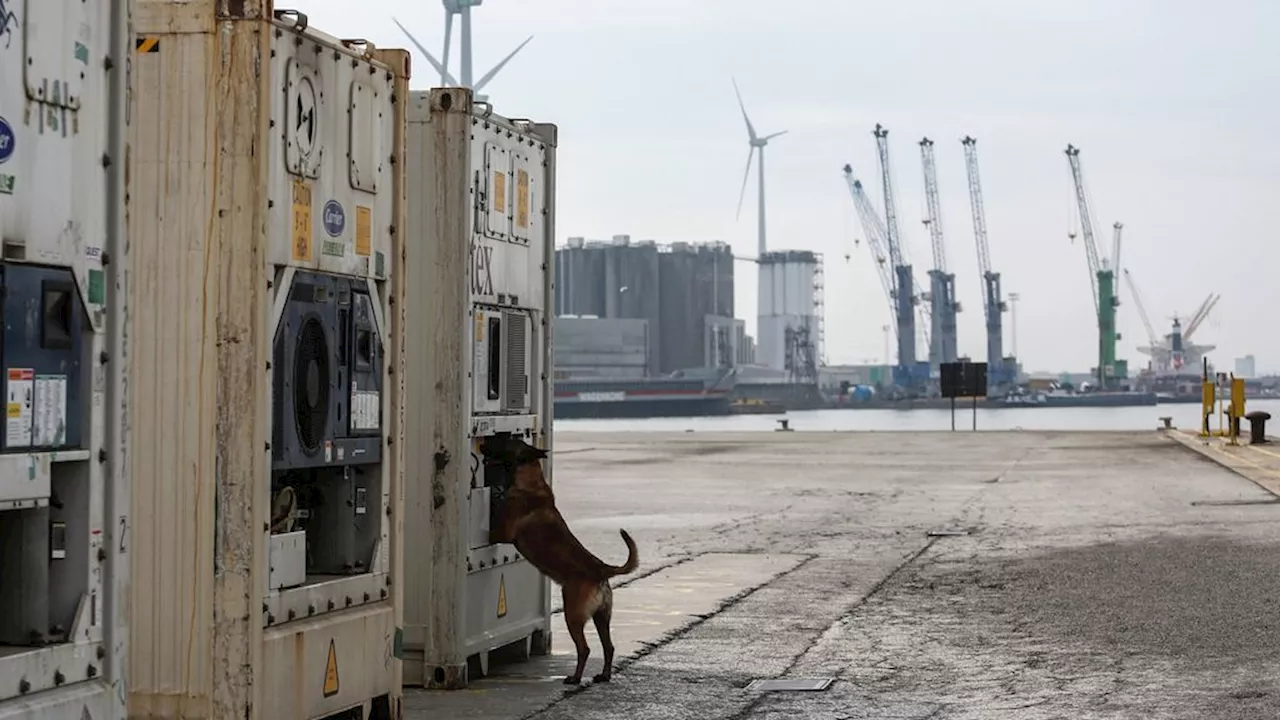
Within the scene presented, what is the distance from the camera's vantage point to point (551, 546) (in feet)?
32.9

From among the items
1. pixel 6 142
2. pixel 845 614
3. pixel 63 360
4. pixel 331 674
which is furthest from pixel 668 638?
pixel 6 142

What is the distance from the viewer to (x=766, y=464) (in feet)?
120

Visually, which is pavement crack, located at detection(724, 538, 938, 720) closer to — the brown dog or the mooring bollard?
the brown dog

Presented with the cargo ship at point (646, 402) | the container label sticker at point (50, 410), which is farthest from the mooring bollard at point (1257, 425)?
the cargo ship at point (646, 402)

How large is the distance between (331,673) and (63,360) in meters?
2.90

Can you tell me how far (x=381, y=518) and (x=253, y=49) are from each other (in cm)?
223

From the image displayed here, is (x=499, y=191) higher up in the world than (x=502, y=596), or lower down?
higher up

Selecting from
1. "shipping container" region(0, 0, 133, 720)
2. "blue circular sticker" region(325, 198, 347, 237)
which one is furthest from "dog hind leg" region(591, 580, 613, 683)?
"shipping container" region(0, 0, 133, 720)

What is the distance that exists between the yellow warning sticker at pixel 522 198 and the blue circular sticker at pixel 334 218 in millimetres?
2647

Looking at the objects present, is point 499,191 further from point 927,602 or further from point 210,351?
point 927,602

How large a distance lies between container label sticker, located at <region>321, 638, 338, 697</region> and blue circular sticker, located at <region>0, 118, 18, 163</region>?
10.8ft

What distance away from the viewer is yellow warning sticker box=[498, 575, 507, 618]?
416 inches

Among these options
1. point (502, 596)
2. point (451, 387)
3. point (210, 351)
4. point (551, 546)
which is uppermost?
point (210, 351)

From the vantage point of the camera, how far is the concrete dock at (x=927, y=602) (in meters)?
9.66
